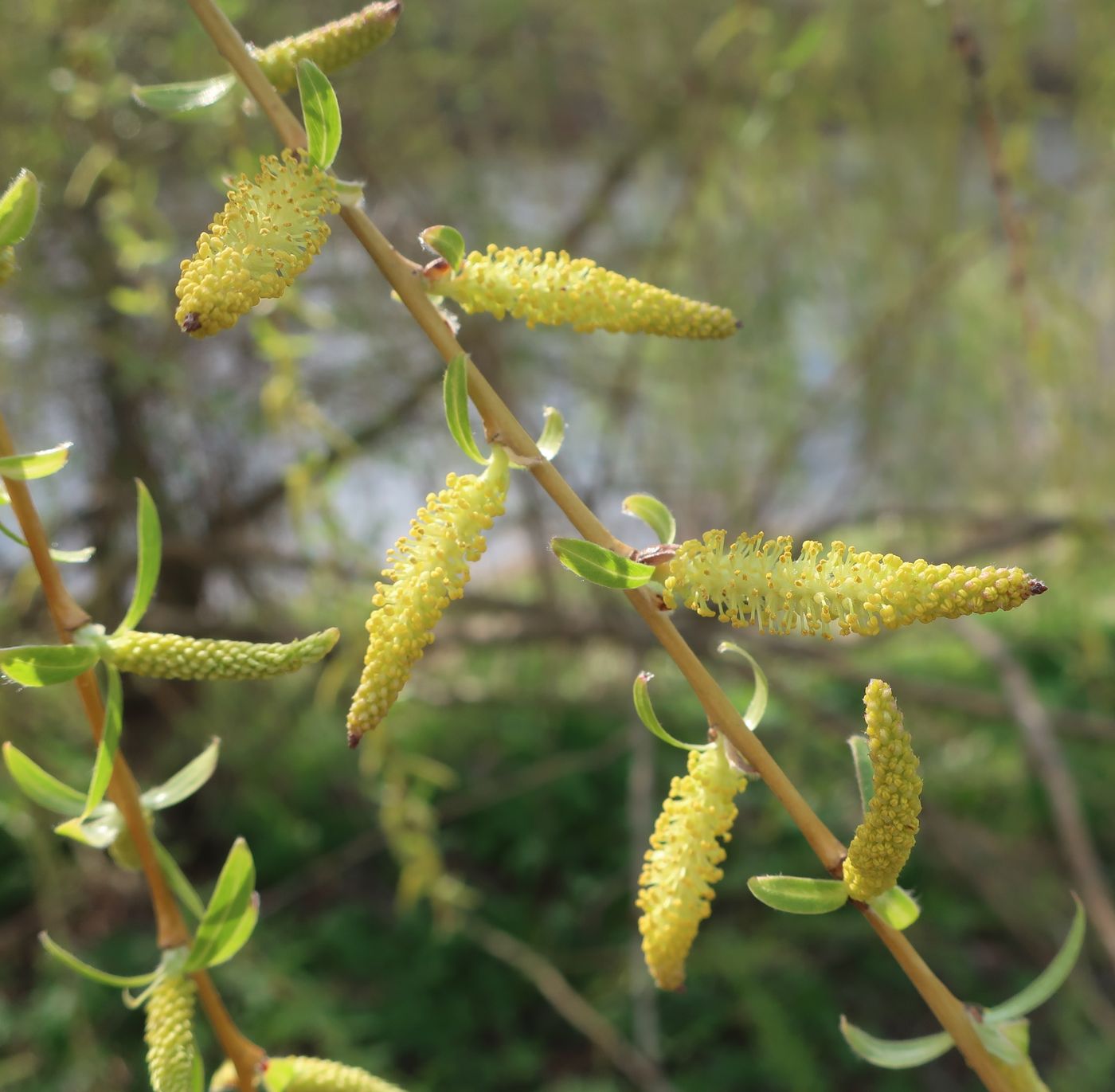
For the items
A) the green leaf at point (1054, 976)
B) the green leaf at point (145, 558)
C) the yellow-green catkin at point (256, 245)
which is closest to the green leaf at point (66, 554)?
the green leaf at point (145, 558)

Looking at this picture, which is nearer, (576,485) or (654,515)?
(654,515)

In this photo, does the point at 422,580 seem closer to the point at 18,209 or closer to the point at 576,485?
the point at 18,209

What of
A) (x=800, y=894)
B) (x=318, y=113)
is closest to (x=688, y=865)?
(x=800, y=894)

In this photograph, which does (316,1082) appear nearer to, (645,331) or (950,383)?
(645,331)

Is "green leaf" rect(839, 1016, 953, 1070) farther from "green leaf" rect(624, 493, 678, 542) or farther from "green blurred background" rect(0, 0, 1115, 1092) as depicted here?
"green blurred background" rect(0, 0, 1115, 1092)

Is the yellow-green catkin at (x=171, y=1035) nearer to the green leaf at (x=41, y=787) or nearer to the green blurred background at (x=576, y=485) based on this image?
the green leaf at (x=41, y=787)

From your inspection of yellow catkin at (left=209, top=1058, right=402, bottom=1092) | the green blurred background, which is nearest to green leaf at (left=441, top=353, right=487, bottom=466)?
yellow catkin at (left=209, top=1058, right=402, bottom=1092)

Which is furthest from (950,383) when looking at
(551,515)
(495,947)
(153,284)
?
(153,284)
